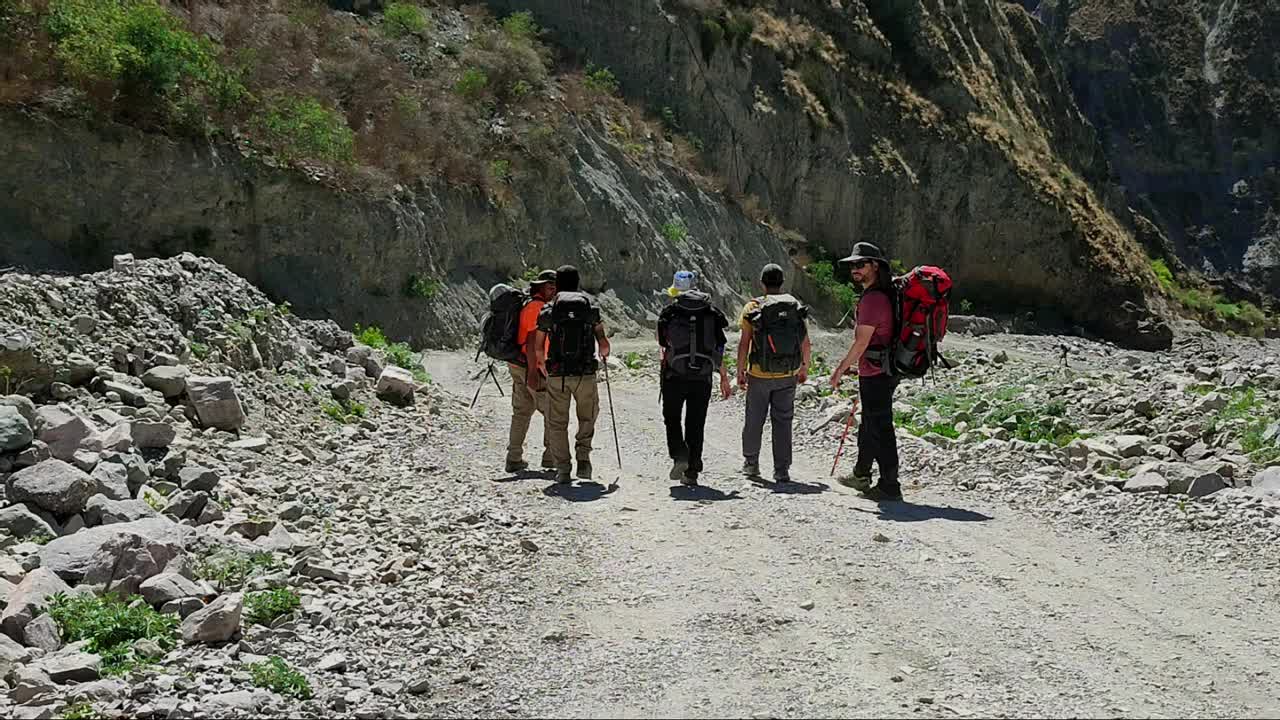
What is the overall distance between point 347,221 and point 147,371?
12.2 m

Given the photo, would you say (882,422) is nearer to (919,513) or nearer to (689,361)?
(919,513)

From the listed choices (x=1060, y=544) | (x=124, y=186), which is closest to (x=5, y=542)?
(x=1060, y=544)

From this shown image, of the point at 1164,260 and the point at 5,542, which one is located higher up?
the point at 1164,260

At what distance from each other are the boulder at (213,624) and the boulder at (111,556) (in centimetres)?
67

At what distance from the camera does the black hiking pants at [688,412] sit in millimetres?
9805

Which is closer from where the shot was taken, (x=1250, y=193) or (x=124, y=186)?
(x=124, y=186)

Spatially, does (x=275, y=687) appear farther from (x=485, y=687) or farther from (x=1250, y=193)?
(x=1250, y=193)

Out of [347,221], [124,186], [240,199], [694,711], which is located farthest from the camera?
[347,221]

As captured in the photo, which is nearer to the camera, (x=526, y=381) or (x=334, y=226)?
(x=526, y=381)

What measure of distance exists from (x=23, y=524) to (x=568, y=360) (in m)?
4.53

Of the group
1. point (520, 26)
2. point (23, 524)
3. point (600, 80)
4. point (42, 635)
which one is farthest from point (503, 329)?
point (600, 80)

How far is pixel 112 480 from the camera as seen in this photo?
7590mm

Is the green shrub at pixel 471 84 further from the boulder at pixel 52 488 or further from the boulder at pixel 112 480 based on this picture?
the boulder at pixel 52 488

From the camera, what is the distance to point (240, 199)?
2067cm
